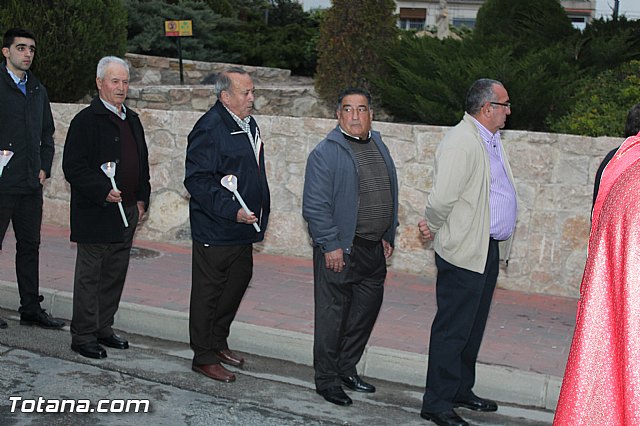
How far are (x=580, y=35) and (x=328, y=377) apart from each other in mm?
7793

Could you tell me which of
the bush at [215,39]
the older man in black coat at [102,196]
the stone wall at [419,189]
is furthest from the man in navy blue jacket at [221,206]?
the bush at [215,39]

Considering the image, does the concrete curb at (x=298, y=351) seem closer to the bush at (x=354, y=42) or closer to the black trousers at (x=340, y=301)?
the black trousers at (x=340, y=301)

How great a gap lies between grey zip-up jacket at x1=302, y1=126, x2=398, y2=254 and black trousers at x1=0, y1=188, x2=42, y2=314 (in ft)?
7.50

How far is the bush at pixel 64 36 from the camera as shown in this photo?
11.3 metres

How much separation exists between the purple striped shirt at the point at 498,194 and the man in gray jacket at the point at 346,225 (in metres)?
0.64

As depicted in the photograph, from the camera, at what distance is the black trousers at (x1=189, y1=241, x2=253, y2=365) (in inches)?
225

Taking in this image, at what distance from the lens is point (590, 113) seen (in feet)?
31.1

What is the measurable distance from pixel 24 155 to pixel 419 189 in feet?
12.1

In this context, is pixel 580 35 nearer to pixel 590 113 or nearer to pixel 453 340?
pixel 590 113

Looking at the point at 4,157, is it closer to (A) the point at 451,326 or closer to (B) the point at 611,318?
(A) the point at 451,326

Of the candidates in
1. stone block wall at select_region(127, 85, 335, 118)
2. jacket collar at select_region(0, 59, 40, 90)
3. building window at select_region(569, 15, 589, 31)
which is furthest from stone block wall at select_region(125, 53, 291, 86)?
jacket collar at select_region(0, 59, 40, 90)

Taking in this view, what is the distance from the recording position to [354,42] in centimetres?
1105

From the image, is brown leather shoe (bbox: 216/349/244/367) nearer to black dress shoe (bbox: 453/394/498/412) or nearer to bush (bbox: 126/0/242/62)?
black dress shoe (bbox: 453/394/498/412)

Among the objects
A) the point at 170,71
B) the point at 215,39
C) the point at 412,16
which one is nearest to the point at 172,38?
the point at 215,39
